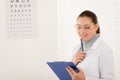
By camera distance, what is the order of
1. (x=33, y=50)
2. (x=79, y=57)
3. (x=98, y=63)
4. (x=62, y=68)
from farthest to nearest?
(x=33, y=50)
(x=79, y=57)
(x=98, y=63)
(x=62, y=68)

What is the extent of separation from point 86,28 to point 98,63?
30cm

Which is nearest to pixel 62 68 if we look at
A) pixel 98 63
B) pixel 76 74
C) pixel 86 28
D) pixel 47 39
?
pixel 76 74

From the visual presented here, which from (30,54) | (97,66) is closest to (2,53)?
(30,54)

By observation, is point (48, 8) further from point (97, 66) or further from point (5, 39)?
point (97, 66)

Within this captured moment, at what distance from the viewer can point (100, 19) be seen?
9.54 feet

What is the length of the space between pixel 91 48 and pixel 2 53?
4.40 ft

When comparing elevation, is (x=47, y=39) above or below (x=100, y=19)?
below

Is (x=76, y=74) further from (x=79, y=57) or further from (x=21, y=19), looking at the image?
(x=21, y=19)

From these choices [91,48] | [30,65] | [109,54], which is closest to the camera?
[109,54]

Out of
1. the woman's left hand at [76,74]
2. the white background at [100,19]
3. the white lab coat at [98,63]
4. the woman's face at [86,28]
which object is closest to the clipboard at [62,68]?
the woman's left hand at [76,74]

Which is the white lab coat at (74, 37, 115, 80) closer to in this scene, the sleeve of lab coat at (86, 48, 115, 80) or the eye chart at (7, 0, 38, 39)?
the sleeve of lab coat at (86, 48, 115, 80)

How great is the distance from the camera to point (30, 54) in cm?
290

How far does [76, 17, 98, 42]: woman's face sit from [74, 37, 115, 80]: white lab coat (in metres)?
0.08

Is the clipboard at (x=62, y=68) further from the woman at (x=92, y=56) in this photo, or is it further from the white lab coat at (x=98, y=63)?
the white lab coat at (x=98, y=63)
